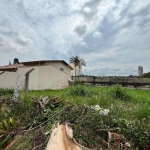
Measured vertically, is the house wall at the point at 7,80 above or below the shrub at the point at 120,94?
above

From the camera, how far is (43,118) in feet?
7.61

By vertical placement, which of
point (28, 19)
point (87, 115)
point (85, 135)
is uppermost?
point (28, 19)

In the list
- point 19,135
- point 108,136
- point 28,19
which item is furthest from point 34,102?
point 28,19

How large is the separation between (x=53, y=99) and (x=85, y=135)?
1383 mm

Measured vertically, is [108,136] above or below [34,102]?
below

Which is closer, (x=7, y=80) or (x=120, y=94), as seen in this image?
(x=120, y=94)

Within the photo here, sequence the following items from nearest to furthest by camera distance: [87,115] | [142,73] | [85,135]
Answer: [85,135], [87,115], [142,73]

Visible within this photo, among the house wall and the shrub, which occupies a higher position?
the house wall

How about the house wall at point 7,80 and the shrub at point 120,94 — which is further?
the house wall at point 7,80

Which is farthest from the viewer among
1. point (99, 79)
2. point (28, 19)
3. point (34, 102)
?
point (99, 79)

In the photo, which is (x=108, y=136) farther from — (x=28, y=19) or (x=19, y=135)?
(x=28, y=19)

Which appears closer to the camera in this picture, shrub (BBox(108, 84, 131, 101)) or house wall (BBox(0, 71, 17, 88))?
shrub (BBox(108, 84, 131, 101))

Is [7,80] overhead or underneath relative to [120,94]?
overhead

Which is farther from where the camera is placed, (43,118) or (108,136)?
(43,118)
